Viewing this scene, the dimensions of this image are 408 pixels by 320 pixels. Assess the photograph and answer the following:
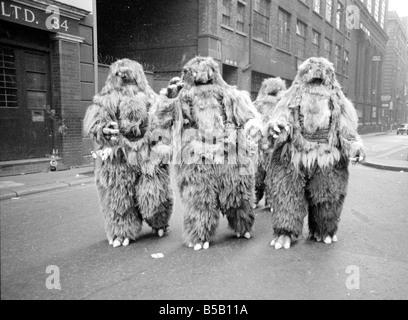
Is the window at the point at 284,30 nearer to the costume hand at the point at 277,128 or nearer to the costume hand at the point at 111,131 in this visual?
the costume hand at the point at 277,128

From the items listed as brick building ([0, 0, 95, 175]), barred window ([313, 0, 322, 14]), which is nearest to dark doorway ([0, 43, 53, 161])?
brick building ([0, 0, 95, 175])

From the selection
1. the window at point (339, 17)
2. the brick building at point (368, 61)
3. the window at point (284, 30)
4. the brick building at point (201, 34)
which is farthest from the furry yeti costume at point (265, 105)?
Answer: the brick building at point (368, 61)

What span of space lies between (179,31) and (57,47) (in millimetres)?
6649

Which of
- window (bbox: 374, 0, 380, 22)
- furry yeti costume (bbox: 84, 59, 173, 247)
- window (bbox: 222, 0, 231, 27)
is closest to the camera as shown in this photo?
furry yeti costume (bbox: 84, 59, 173, 247)

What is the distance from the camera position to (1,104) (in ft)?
29.2

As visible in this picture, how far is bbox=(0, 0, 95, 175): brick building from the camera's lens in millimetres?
8906

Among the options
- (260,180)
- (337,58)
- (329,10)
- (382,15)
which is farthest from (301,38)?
(382,15)

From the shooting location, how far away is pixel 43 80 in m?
9.84

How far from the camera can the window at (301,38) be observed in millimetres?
23125

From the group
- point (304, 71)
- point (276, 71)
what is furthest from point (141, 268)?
point (276, 71)

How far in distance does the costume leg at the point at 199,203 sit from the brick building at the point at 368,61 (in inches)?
1283

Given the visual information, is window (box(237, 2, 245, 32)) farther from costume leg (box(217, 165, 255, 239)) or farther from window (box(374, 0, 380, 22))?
window (box(374, 0, 380, 22))

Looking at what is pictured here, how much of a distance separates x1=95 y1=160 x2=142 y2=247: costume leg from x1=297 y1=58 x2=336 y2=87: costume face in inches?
83.0

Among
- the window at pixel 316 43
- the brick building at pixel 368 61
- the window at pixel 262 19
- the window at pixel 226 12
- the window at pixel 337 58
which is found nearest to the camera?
the window at pixel 226 12
